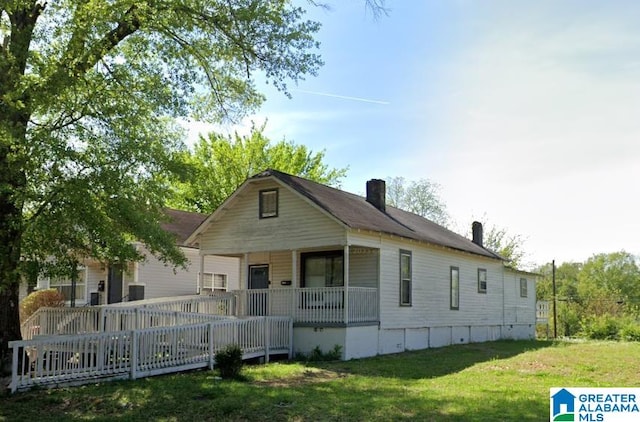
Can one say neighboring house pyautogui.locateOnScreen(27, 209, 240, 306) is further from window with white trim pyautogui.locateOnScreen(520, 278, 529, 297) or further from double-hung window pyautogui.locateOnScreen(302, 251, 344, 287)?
window with white trim pyautogui.locateOnScreen(520, 278, 529, 297)

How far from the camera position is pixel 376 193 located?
79.5ft

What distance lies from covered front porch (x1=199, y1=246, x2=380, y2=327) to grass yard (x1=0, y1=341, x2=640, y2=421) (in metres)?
1.97

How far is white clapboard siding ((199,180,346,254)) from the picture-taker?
61.8 ft

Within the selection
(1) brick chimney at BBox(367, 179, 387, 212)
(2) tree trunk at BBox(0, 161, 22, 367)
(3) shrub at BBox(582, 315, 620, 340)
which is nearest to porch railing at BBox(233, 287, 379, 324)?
(1) brick chimney at BBox(367, 179, 387, 212)

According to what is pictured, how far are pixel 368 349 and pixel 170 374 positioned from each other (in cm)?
663

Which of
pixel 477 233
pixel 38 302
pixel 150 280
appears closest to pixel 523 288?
pixel 477 233

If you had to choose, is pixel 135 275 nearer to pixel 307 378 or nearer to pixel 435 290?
pixel 435 290

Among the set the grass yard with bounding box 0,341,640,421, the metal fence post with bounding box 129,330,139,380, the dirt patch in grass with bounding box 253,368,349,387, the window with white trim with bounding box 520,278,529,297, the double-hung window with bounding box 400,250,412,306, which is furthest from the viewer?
the window with white trim with bounding box 520,278,529,297

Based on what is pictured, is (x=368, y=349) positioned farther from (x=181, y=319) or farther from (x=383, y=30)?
(x=383, y=30)

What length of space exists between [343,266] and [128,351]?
861cm

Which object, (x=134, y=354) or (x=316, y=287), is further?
(x=316, y=287)

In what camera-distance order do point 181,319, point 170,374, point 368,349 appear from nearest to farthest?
point 170,374, point 181,319, point 368,349

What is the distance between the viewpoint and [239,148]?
130 feet

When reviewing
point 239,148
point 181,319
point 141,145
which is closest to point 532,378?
point 181,319
